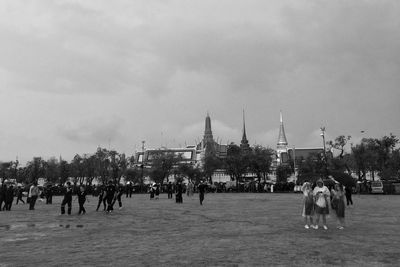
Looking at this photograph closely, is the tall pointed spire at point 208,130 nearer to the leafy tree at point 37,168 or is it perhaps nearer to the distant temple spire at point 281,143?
the distant temple spire at point 281,143

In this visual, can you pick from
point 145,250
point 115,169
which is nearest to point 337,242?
point 145,250

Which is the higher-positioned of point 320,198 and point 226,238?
point 320,198

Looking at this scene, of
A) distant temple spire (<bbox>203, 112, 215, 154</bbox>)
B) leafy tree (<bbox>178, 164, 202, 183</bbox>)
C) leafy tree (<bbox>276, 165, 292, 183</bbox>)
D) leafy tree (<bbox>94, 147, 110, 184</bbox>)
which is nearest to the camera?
leafy tree (<bbox>94, 147, 110, 184</bbox>)

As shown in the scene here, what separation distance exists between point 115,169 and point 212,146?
75073 mm

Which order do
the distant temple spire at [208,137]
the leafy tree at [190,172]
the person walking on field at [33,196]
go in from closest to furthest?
1. the person walking on field at [33,196]
2. the leafy tree at [190,172]
3. the distant temple spire at [208,137]

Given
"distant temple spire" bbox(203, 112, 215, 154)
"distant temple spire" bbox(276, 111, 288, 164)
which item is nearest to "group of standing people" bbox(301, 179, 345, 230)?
"distant temple spire" bbox(203, 112, 215, 154)

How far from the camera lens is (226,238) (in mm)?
11695

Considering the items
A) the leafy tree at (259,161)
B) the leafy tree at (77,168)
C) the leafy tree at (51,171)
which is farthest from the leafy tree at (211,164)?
the leafy tree at (51,171)

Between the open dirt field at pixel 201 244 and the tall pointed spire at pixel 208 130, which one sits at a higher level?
the tall pointed spire at pixel 208 130

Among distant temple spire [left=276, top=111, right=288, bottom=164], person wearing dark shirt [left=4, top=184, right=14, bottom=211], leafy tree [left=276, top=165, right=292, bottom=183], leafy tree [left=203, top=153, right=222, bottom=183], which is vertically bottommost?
person wearing dark shirt [left=4, top=184, right=14, bottom=211]

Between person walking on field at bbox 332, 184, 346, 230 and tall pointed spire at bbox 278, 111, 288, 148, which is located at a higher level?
tall pointed spire at bbox 278, 111, 288, 148

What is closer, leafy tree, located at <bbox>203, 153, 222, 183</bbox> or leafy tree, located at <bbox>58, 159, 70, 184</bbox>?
leafy tree, located at <bbox>203, 153, 222, 183</bbox>

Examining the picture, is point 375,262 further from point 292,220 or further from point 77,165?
point 77,165

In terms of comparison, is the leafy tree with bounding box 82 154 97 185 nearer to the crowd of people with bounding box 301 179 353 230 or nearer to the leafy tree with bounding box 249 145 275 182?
the leafy tree with bounding box 249 145 275 182
